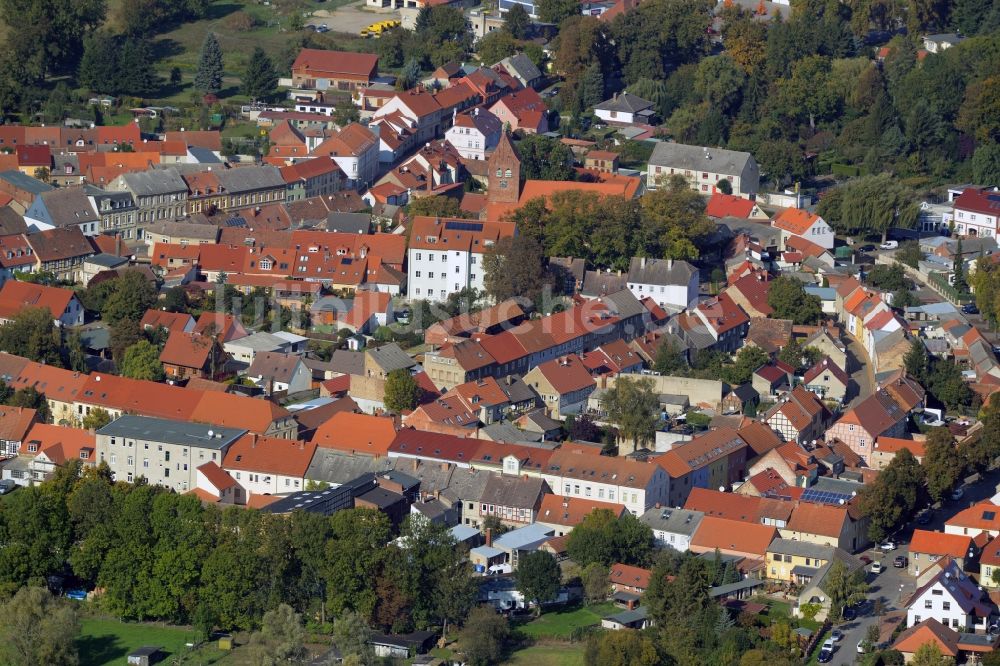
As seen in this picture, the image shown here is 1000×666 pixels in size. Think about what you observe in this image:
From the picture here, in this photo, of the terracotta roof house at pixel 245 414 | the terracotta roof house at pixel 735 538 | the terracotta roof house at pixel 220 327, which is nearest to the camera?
the terracotta roof house at pixel 735 538

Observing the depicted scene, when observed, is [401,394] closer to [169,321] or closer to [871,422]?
[169,321]

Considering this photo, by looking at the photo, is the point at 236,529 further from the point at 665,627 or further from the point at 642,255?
the point at 642,255

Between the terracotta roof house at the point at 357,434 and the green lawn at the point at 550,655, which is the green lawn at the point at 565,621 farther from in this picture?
the terracotta roof house at the point at 357,434

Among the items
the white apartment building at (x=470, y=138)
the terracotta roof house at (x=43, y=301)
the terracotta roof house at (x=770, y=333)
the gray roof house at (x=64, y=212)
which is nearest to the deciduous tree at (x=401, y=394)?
the terracotta roof house at (x=770, y=333)

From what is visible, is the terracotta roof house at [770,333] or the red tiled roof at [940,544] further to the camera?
the terracotta roof house at [770,333]

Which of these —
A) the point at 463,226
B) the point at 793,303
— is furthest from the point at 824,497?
the point at 463,226

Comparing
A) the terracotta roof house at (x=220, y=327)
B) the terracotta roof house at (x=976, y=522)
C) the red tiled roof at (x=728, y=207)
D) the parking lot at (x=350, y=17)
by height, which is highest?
the terracotta roof house at (x=976, y=522)

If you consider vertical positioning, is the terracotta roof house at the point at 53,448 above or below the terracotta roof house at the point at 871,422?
below
